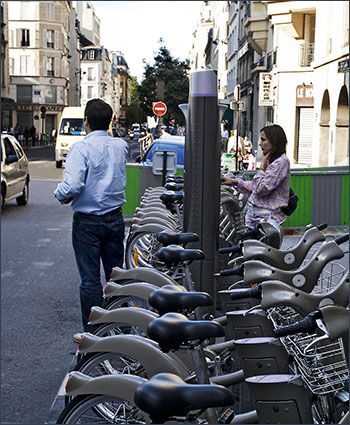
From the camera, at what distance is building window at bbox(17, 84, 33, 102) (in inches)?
254

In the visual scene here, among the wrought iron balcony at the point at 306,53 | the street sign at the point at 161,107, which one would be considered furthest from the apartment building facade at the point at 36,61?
the wrought iron balcony at the point at 306,53

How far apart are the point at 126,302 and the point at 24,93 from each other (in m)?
3.33

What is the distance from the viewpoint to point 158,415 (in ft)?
5.09

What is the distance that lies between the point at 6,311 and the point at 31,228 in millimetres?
5970

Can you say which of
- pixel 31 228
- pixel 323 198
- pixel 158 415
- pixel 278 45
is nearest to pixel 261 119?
pixel 323 198

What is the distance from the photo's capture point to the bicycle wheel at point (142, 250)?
18.1 feet

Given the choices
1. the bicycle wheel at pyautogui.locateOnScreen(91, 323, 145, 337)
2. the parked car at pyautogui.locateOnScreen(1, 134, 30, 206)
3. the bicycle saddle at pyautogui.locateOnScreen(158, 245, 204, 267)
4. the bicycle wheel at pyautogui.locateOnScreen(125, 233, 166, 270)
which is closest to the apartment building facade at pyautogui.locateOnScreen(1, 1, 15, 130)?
the bicycle wheel at pyautogui.locateOnScreen(125, 233, 166, 270)

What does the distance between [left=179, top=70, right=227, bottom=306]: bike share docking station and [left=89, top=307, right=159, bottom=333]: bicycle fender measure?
72.5 inches

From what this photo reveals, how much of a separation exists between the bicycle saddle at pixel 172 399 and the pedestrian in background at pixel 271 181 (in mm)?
3750

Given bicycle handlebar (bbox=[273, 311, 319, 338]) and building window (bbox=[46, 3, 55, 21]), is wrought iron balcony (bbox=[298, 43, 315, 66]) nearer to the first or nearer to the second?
building window (bbox=[46, 3, 55, 21])

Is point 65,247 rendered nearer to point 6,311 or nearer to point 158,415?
point 6,311

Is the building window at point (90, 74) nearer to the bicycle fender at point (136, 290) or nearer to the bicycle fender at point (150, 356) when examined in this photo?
the bicycle fender at point (136, 290)

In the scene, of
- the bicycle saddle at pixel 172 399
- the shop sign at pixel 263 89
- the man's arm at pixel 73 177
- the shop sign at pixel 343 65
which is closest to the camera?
the bicycle saddle at pixel 172 399

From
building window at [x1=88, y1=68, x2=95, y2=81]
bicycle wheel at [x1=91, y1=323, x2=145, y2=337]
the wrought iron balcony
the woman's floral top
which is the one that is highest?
the wrought iron balcony
